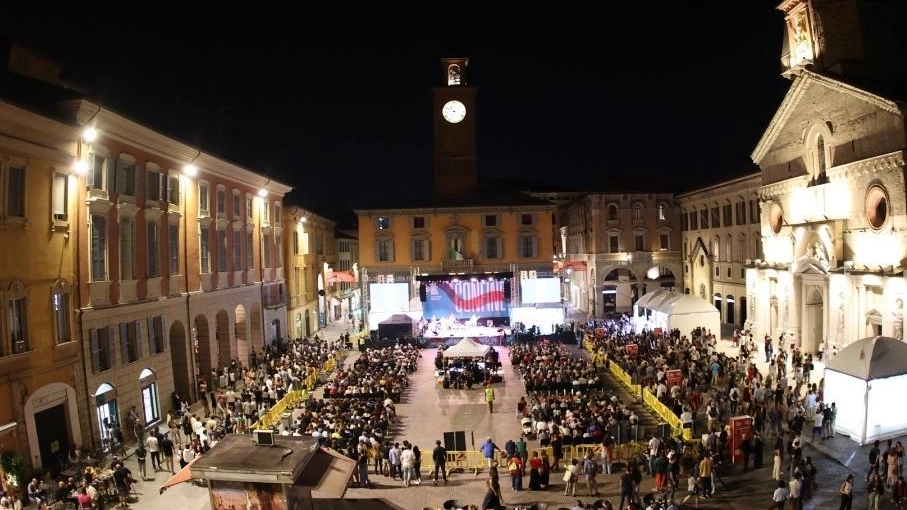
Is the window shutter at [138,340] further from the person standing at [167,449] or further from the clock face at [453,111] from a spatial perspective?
the clock face at [453,111]

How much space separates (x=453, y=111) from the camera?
58312mm

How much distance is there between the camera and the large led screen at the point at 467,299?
47.6 m

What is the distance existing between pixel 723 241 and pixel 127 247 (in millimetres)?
42510

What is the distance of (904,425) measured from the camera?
2112cm

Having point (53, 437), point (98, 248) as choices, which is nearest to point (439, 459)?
point (53, 437)

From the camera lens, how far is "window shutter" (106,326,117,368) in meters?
23.4

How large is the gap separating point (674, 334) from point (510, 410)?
13785 millimetres

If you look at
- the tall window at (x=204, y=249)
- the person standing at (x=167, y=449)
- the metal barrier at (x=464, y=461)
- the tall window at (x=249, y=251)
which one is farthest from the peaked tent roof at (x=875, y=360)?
the tall window at (x=249, y=251)

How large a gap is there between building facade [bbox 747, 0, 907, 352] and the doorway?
102ft

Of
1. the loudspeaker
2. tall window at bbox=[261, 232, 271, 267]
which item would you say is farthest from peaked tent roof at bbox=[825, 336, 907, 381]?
tall window at bbox=[261, 232, 271, 267]

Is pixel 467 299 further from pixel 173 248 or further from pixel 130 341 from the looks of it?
pixel 130 341

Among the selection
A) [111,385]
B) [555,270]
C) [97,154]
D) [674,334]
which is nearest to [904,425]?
[674,334]

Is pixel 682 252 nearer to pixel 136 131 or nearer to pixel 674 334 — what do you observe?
pixel 674 334

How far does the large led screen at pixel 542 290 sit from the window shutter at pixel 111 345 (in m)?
30.3
